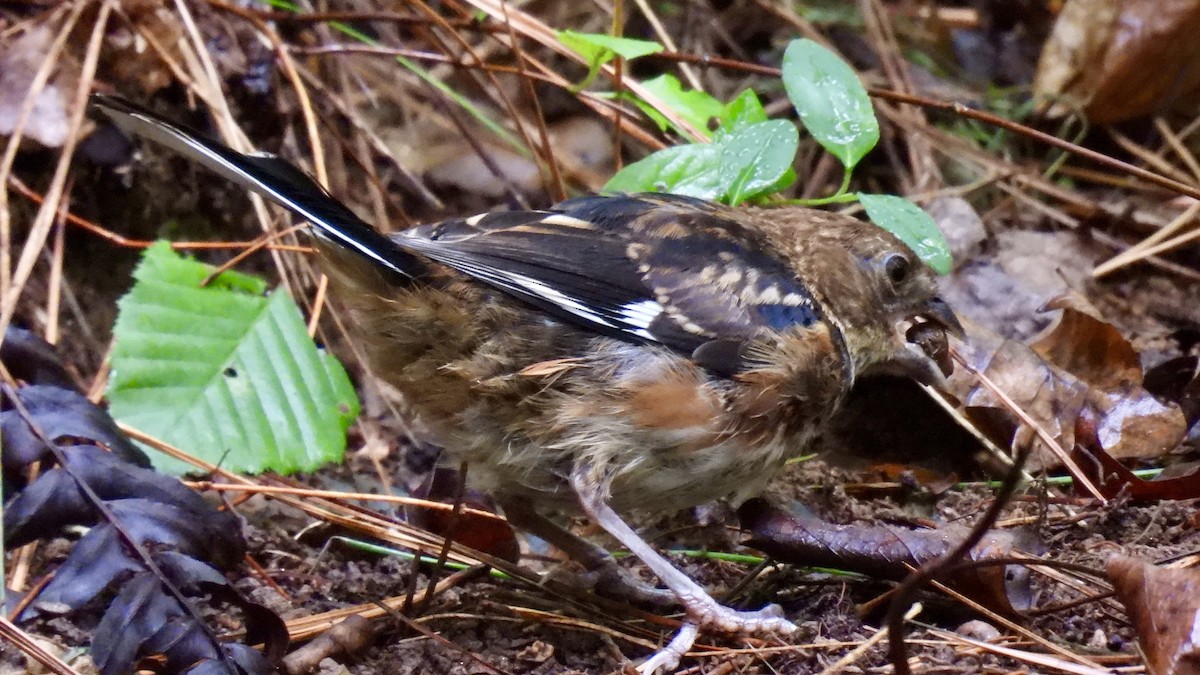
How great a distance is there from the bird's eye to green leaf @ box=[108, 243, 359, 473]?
4.66 feet

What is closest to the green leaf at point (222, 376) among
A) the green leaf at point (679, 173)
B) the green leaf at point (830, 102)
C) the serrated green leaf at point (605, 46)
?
the green leaf at point (679, 173)

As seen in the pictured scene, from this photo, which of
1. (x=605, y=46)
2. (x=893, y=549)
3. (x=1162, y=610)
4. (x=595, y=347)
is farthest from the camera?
(x=605, y=46)

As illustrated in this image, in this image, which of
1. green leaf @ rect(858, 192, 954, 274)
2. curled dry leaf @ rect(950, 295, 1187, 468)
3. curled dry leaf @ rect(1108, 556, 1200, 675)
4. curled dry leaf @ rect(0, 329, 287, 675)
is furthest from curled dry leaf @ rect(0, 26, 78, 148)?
curled dry leaf @ rect(1108, 556, 1200, 675)

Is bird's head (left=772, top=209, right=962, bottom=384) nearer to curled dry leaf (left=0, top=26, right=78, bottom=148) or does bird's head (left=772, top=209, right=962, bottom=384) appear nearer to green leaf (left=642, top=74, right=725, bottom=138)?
green leaf (left=642, top=74, right=725, bottom=138)

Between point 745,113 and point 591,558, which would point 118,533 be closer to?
point 591,558

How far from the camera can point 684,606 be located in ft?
7.11

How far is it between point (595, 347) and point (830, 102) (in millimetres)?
943

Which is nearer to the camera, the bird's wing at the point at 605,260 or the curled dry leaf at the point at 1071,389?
the bird's wing at the point at 605,260

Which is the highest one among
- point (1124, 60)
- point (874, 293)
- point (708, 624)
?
point (1124, 60)

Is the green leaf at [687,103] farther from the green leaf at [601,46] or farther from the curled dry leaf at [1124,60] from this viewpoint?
the curled dry leaf at [1124,60]

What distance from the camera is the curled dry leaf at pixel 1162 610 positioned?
5.37 feet

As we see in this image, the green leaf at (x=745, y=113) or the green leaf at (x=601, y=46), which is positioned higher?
the green leaf at (x=601, y=46)

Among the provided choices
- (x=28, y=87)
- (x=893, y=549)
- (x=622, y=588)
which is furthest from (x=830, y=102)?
(x=28, y=87)

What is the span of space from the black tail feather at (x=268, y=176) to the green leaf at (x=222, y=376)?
26.5 inches
